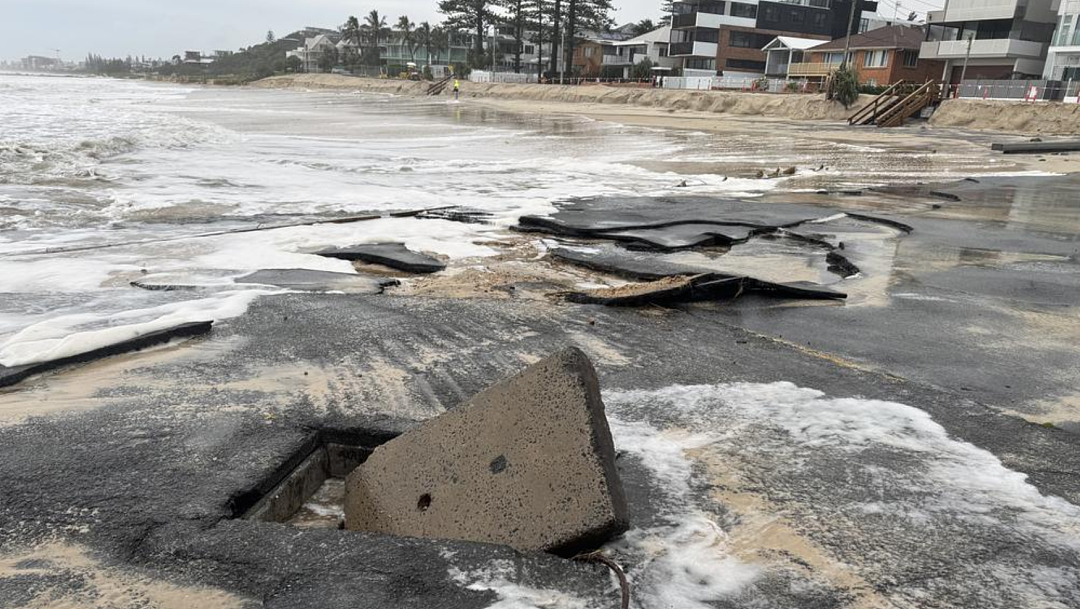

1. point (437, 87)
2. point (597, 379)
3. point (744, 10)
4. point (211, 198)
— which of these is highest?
point (744, 10)

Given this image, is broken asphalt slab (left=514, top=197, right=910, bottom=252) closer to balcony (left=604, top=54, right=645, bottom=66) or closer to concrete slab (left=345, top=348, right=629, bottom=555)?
concrete slab (left=345, top=348, right=629, bottom=555)

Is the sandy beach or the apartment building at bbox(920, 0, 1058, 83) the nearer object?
the sandy beach

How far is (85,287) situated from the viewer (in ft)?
18.5

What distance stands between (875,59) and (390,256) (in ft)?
184

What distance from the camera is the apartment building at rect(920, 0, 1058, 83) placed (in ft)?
143

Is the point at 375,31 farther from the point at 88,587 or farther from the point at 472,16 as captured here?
the point at 88,587

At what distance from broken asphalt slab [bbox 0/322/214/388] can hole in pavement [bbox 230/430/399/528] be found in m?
1.74

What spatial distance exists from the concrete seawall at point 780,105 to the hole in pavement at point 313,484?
34182 mm

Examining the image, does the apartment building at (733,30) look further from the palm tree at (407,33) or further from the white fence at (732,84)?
the palm tree at (407,33)

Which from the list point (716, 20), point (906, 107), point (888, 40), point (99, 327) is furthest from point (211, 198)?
point (716, 20)

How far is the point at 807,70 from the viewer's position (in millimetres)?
57812

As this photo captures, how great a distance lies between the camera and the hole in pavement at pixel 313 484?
8.86ft

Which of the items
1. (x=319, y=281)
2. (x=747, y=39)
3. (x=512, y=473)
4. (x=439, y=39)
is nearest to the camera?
(x=512, y=473)

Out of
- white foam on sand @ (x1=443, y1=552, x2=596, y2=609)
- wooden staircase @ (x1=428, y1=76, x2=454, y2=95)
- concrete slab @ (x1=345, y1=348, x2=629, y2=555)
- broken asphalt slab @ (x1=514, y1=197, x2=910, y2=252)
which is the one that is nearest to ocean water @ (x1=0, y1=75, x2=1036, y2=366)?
broken asphalt slab @ (x1=514, y1=197, x2=910, y2=252)
